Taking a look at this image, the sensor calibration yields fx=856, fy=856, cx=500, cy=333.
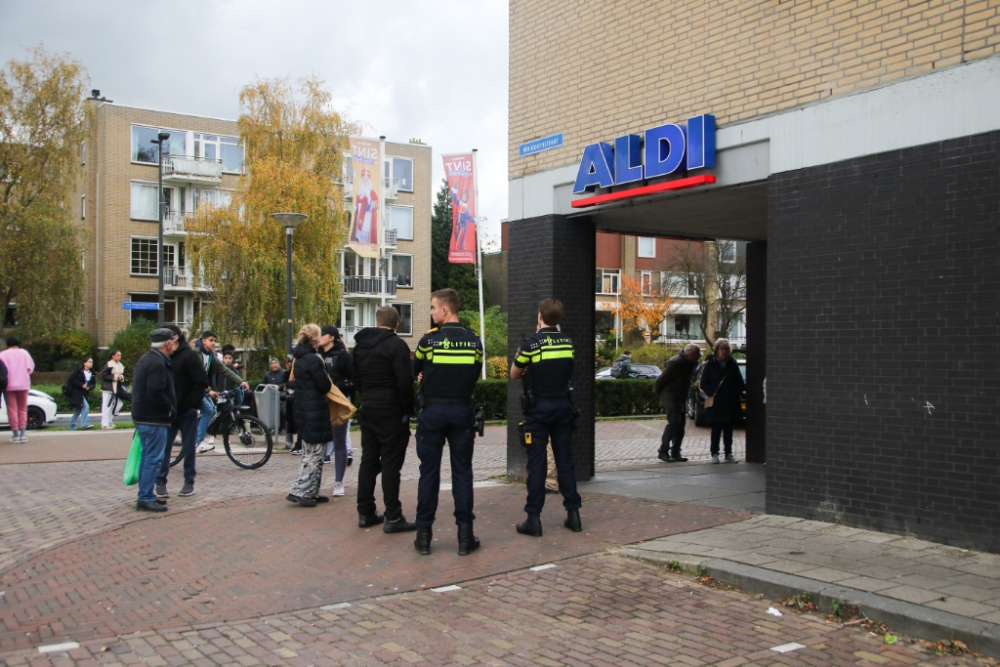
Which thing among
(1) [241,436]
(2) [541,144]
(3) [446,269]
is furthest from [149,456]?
(3) [446,269]

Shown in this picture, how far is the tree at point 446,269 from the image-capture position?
215 ft

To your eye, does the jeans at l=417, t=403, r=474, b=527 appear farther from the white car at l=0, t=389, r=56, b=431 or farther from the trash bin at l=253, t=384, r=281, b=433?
the white car at l=0, t=389, r=56, b=431

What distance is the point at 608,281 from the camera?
58719 mm

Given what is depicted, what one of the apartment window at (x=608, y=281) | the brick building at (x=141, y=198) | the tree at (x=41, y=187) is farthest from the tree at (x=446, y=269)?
the tree at (x=41, y=187)

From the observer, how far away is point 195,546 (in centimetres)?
716

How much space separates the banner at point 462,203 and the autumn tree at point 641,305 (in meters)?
24.0

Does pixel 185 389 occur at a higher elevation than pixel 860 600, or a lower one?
higher

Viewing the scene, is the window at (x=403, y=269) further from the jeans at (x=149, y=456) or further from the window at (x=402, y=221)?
the jeans at (x=149, y=456)

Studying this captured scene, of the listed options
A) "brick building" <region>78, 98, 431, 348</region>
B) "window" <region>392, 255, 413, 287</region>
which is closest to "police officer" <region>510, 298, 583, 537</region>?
"brick building" <region>78, 98, 431, 348</region>

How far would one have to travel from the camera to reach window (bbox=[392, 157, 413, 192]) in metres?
53.8

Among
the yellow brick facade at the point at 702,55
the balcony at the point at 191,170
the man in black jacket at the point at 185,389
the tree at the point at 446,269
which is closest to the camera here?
the yellow brick facade at the point at 702,55

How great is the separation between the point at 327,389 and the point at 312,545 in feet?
6.78

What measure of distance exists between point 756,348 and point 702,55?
18.2ft

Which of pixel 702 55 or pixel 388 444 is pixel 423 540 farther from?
pixel 702 55
